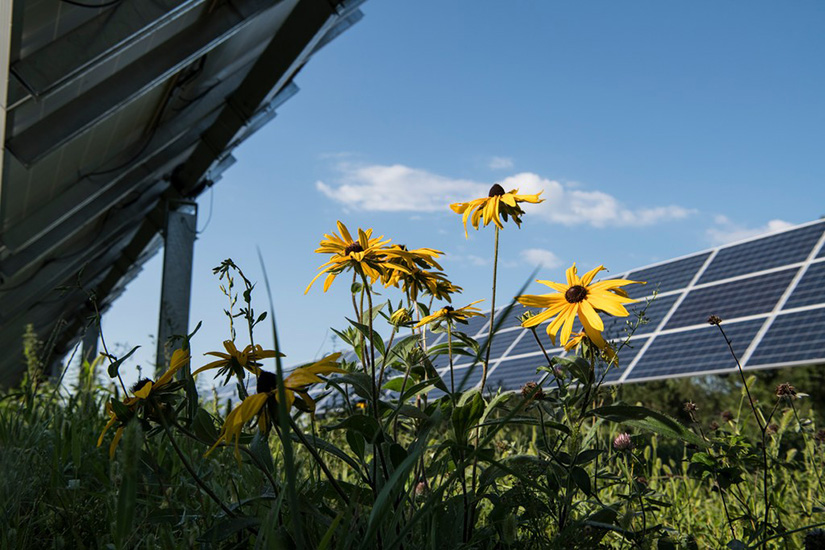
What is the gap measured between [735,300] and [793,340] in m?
1.36

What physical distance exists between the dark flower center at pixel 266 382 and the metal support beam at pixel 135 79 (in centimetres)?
384

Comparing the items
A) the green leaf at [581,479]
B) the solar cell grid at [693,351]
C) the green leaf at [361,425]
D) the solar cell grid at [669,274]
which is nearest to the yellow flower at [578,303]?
the green leaf at [581,479]

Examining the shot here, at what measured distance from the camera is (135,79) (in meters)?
4.61

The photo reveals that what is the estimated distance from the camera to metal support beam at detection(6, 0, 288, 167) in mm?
4230

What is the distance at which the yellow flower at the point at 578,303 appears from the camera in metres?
1.08

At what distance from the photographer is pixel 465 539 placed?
123 cm

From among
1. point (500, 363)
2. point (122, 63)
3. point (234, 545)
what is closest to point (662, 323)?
point (500, 363)

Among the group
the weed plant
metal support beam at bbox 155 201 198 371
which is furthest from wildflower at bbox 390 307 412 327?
metal support beam at bbox 155 201 198 371

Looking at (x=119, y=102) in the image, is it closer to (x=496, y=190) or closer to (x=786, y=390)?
(x=496, y=190)

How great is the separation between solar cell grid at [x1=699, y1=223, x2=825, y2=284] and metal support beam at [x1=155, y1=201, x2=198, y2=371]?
657 centimetres

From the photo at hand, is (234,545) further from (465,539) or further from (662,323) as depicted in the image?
(662,323)

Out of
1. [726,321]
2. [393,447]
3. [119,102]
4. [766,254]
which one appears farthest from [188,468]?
[766,254]

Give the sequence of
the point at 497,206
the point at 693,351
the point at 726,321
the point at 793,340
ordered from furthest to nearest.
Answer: the point at 726,321
the point at 693,351
the point at 793,340
the point at 497,206

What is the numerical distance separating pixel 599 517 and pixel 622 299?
0.50m
